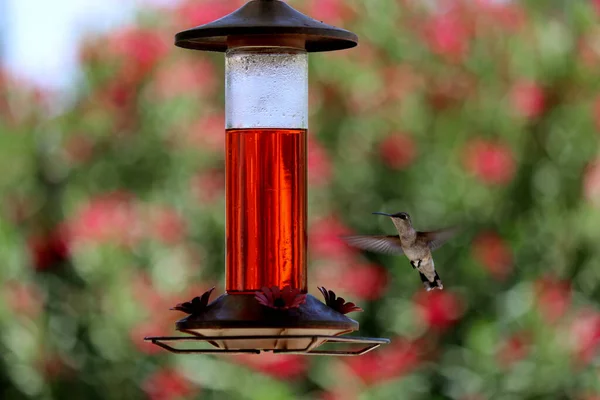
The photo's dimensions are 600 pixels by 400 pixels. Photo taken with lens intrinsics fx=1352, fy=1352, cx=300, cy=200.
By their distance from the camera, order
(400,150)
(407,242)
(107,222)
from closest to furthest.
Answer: (407,242)
(107,222)
(400,150)

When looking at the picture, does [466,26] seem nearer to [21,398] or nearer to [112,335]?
[112,335]

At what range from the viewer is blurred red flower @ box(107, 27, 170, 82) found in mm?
9297

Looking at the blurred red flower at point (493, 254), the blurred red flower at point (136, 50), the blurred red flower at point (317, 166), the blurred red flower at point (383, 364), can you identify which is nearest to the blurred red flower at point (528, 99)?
the blurred red flower at point (493, 254)

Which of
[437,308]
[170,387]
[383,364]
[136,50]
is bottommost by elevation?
[170,387]

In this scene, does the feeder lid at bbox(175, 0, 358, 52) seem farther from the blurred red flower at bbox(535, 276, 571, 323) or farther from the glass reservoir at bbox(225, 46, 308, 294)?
the blurred red flower at bbox(535, 276, 571, 323)

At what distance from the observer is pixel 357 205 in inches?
349

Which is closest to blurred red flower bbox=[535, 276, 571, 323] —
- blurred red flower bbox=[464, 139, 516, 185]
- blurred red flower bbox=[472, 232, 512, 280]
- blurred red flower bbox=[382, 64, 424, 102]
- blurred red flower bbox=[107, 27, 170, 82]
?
blurred red flower bbox=[472, 232, 512, 280]

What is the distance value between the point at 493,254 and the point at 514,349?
702 mm

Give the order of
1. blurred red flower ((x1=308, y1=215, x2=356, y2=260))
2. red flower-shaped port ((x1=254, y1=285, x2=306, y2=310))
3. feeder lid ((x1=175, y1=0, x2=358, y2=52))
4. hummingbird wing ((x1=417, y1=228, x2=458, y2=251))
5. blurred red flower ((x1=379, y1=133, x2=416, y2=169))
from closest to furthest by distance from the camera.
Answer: red flower-shaped port ((x1=254, y1=285, x2=306, y2=310))
feeder lid ((x1=175, y1=0, x2=358, y2=52))
hummingbird wing ((x1=417, y1=228, x2=458, y2=251))
blurred red flower ((x1=308, y1=215, x2=356, y2=260))
blurred red flower ((x1=379, y1=133, x2=416, y2=169))

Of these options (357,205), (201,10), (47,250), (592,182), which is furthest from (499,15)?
(47,250)

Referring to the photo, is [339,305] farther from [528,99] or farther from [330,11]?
[330,11]

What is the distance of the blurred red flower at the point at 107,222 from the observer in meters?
8.51

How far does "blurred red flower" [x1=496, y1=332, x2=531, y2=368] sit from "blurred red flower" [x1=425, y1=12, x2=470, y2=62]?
1966 millimetres

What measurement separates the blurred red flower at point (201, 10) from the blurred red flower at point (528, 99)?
2.04 metres
